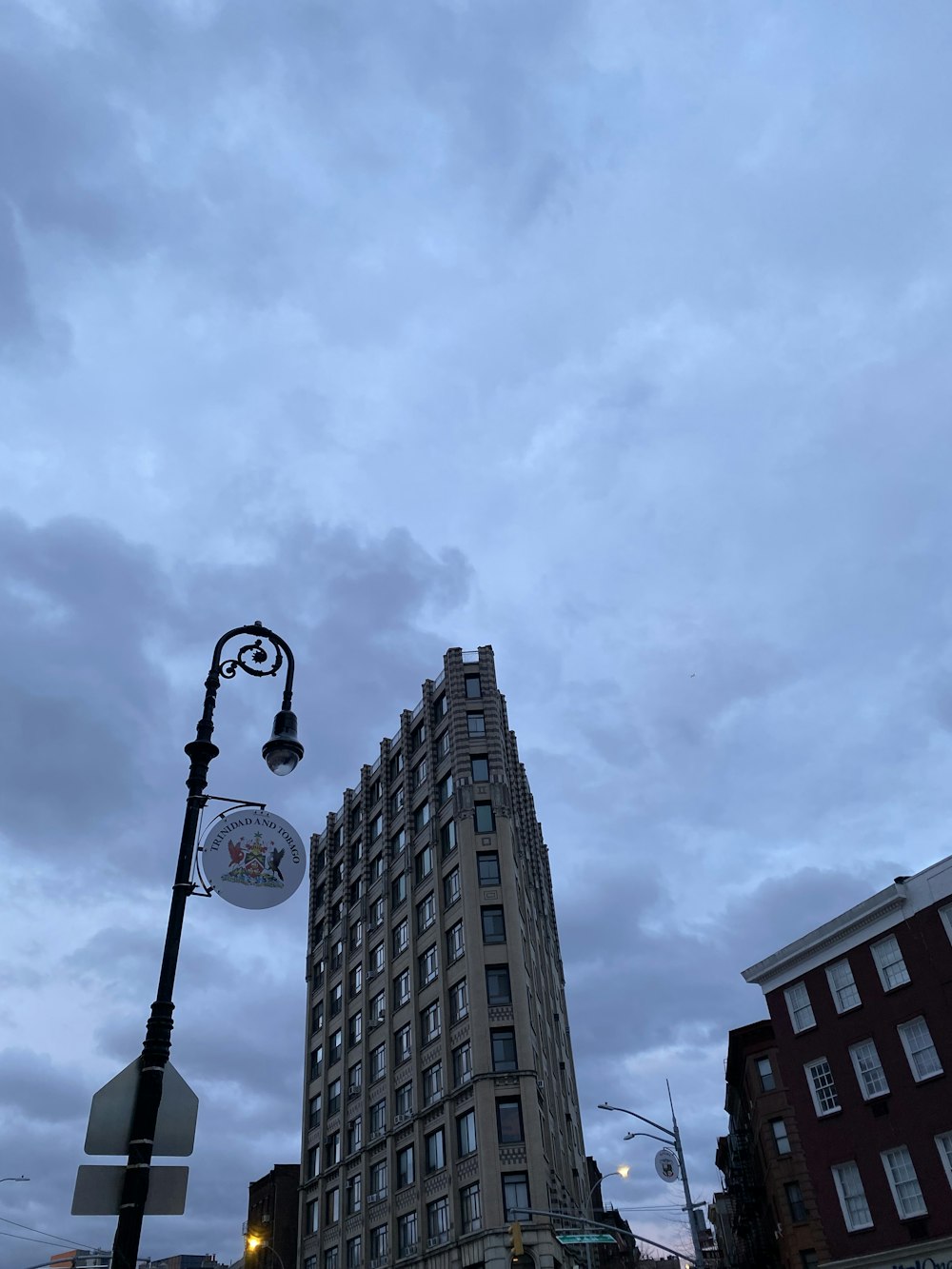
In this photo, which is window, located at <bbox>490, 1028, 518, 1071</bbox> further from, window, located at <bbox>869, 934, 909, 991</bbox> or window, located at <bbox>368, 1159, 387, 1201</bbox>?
window, located at <bbox>869, 934, 909, 991</bbox>

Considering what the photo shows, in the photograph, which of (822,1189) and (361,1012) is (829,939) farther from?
(361,1012)

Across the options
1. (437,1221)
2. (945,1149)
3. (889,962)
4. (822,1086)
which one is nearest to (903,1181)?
(945,1149)

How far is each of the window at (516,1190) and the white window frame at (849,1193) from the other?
17.7m

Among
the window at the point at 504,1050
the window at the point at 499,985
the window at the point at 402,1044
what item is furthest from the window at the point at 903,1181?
the window at the point at 402,1044

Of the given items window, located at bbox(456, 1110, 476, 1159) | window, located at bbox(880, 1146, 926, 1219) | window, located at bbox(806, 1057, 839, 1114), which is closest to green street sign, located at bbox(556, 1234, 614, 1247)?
window, located at bbox(806, 1057, 839, 1114)

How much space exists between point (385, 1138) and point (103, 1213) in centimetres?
5748

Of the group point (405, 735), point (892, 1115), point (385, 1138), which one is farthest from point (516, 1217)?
point (405, 735)

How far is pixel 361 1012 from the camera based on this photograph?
68.5m

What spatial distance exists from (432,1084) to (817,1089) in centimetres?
2613

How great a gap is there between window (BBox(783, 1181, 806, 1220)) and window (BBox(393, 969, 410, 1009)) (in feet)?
82.0

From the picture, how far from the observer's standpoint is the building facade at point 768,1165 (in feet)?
177

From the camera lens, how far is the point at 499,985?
54094mm

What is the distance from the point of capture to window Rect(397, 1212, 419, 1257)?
54.5 m

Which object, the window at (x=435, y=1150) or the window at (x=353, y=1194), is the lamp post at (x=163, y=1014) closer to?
the window at (x=435, y=1150)
